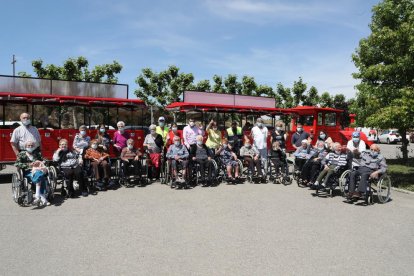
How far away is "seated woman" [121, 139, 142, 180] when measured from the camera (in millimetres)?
9719

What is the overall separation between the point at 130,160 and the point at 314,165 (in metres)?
4.99

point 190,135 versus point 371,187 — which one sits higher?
point 190,135

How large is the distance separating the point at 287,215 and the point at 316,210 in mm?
813

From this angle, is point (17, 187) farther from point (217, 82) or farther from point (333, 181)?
point (217, 82)

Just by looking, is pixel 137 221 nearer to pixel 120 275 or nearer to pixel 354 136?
pixel 120 275

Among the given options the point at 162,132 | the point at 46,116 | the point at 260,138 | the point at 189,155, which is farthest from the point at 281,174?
the point at 46,116

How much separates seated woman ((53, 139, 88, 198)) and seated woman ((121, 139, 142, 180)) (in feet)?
4.66

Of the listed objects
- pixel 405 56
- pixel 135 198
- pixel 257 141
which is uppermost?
pixel 405 56

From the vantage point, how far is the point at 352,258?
4.47 m

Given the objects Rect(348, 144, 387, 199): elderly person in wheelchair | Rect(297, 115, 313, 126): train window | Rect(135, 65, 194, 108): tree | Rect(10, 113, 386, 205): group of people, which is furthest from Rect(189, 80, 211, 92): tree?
Rect(348, 144, 387, 199): elderly person in wheelchair

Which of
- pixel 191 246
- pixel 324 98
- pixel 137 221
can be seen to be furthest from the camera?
pixel 324 98

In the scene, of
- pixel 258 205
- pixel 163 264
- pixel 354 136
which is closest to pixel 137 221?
pixel 163 264

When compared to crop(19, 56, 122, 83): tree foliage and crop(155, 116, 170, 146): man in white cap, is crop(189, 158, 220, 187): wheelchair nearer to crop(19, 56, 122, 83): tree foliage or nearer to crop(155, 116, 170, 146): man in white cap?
crop(155, 116, 170, 146): man in white cap

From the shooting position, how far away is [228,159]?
10516mm
